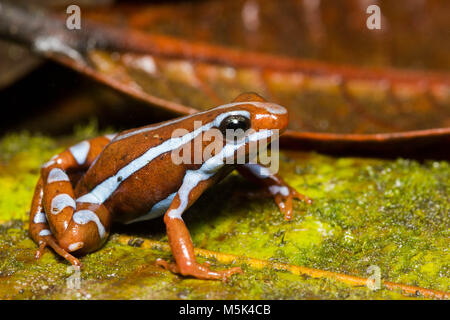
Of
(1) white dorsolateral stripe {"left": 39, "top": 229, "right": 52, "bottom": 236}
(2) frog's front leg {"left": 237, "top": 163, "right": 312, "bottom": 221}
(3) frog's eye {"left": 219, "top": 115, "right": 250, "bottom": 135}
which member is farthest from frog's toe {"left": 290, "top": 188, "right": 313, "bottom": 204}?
(1) white dorsolateral stripe {"left": 39, "top": 229, "right": 52, "bottom": 236}

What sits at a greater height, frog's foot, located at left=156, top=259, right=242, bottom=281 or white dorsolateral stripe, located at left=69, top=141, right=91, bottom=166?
white dorsolateral stripe, located at left=69, top=141, right=91, bottom=166

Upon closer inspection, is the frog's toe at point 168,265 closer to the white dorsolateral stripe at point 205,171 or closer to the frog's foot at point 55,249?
the white dorsolateral stripe at point 205,171

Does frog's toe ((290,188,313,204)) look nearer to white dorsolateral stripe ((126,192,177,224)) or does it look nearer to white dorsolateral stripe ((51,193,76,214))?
white dorsolateral stripe ((126,192,177,224))

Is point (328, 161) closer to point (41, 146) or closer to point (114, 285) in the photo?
point (114, 285)

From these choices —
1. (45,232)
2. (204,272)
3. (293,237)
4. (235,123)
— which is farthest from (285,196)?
(45,232)

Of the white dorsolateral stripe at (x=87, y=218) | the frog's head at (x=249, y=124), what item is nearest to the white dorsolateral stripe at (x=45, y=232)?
the white dorsolateral stripe at (x=87, y=218)

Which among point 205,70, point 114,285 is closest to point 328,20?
point 205,70

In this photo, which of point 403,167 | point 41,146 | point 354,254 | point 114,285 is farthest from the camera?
point 41,146

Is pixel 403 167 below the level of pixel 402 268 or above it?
above
